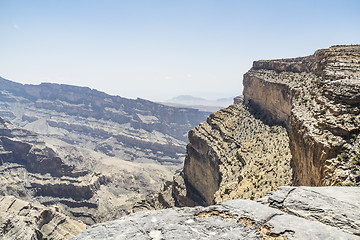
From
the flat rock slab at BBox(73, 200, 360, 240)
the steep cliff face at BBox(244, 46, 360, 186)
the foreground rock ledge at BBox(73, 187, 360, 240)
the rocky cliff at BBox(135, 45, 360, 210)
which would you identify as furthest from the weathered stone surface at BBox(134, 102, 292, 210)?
the flat rock slab at BBox(73, 200, 360, 240)

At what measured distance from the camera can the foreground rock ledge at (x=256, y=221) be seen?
7426 mm

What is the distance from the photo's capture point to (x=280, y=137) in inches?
1522

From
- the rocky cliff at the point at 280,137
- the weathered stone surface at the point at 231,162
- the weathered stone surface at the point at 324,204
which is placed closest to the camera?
the weathered stone surface at the point at 324,204

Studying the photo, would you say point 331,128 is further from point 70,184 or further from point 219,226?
point 70,184

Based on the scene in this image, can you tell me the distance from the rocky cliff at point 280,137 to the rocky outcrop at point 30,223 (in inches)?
836

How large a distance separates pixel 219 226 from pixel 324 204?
354 centimetres

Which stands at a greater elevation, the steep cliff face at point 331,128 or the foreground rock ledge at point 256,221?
the steep cliff face at point 331,128

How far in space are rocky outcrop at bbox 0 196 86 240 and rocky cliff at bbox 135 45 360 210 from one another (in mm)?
21238

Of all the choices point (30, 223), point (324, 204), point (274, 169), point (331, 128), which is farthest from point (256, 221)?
point (30, 223)

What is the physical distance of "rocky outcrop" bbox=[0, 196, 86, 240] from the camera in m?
49.8

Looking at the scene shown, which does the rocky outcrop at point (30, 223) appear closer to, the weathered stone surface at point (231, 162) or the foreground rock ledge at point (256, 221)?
the weathered stone surface at point (231, 162)

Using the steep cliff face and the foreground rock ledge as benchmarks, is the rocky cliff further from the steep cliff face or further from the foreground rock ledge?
the foreground rock ledge

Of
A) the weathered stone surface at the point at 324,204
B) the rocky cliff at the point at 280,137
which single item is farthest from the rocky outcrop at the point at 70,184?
the weathered stone surface at the point at 324,204

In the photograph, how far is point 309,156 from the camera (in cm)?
1717
